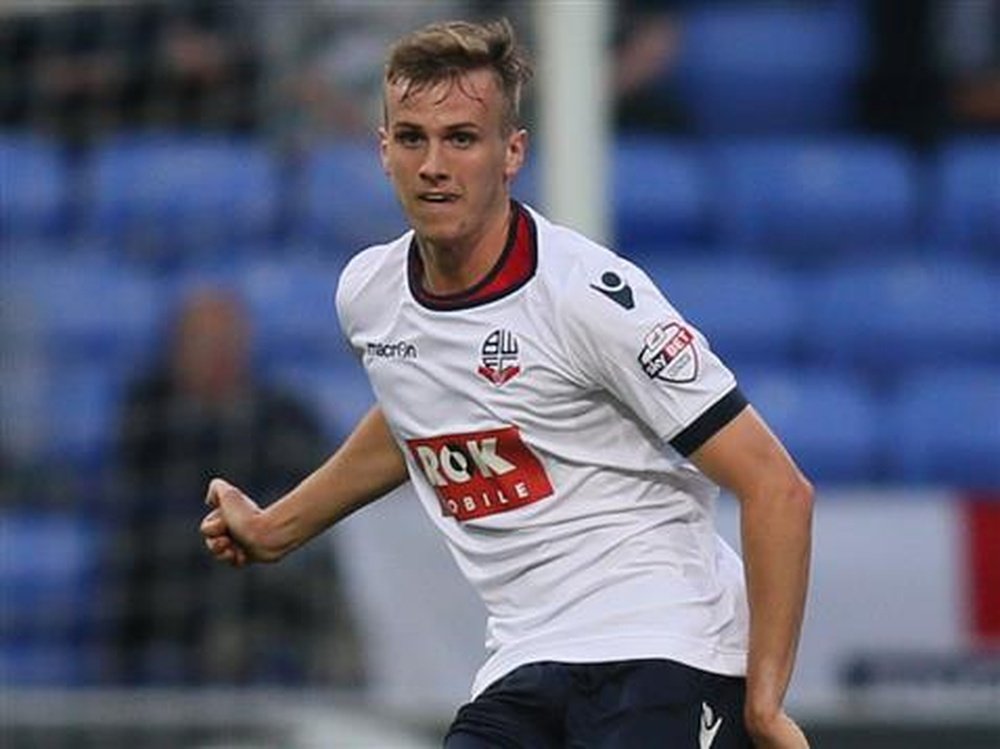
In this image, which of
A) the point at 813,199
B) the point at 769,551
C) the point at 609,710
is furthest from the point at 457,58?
the point at 813,199

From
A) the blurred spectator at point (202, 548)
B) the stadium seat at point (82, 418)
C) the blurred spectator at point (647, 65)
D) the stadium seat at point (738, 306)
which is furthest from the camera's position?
the blurred spectator at point (647, 65)

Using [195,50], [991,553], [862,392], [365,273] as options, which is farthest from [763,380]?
[365,273]

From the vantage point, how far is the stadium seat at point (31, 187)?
822 cm

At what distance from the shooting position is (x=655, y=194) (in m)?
9.13

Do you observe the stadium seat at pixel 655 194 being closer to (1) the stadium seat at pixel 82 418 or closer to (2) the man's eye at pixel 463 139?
(1) the stadium seat at pixel 82 418

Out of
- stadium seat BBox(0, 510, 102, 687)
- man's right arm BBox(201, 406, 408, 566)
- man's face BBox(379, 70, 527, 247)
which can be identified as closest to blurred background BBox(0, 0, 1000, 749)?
stadium seat BBox(0, 510, 102, 687)

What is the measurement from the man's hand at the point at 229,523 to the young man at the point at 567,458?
0.38m

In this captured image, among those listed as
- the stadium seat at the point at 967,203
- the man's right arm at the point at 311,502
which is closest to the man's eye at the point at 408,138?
the man's right arm at the point at 311,502

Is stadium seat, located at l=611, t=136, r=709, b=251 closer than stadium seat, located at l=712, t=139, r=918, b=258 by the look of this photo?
Yes

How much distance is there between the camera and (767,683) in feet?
11.6

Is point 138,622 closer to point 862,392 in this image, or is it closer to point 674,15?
point 862,392

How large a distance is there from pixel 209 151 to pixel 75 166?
42 centimetres

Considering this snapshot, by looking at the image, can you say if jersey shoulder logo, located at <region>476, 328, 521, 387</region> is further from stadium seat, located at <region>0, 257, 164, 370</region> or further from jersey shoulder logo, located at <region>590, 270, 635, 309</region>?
stadium seat, located at <region>0, 257, 164, 370</region>

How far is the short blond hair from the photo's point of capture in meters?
3.61
